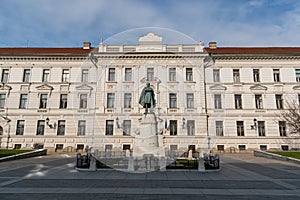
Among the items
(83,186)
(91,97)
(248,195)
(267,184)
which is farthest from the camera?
(91,97)

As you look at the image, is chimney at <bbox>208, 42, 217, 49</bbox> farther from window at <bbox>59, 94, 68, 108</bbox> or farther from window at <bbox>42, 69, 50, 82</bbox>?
window at <bbox>42, 69, 50, 82</bbox>

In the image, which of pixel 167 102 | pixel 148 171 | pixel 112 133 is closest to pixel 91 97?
pixel 112 133

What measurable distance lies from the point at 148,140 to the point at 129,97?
48.9 feet

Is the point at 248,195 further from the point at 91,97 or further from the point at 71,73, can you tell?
the point at 71,73

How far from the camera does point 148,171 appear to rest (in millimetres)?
11984

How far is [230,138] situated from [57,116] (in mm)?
25452

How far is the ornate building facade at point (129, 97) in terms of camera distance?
28.7m

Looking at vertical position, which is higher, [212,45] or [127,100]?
[212,45]

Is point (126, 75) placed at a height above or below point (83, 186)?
above

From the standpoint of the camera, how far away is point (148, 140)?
1455cm

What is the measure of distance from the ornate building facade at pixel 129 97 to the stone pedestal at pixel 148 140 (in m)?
12.2

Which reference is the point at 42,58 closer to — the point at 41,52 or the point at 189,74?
the point at 41,52

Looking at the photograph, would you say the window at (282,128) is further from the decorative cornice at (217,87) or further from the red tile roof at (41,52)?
the red tile roof at (41,52)

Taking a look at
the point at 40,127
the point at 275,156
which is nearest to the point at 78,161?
the point at 275,156
